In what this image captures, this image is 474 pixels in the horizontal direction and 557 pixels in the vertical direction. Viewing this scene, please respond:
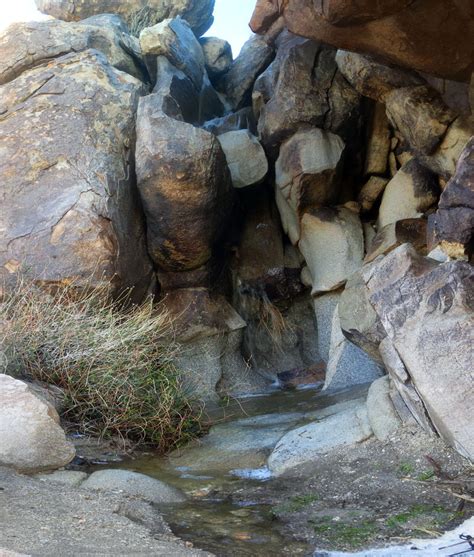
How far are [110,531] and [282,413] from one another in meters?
3.38

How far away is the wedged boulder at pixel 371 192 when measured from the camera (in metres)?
9.61

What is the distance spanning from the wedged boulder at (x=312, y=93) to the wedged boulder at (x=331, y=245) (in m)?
1.09

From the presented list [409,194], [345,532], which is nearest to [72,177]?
[409,194]

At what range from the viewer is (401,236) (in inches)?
329

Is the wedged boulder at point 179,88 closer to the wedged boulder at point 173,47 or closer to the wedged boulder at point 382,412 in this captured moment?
the wedged boulder at point 173,47

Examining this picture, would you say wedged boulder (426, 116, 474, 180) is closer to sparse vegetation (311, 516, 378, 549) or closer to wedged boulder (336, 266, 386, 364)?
wedged boulder (336, 266, 386, 364)

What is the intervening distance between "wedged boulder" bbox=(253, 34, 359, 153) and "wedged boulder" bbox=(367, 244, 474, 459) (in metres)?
4.89

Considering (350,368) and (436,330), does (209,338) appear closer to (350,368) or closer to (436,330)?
(350,368)

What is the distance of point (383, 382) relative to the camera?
5383 mm

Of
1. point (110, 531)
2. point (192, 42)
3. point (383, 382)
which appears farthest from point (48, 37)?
point (110, 531)

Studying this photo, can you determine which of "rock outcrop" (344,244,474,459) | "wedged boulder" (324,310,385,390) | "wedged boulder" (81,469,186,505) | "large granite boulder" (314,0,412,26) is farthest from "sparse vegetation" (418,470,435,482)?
"large granite boulder" (314,0,412,26)

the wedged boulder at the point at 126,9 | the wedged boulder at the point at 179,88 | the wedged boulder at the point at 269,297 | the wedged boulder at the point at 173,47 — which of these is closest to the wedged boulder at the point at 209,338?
the wedged boulder at the point at 269,297

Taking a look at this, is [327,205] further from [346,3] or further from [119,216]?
[346,3]

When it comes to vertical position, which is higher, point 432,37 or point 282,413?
point 432,37
